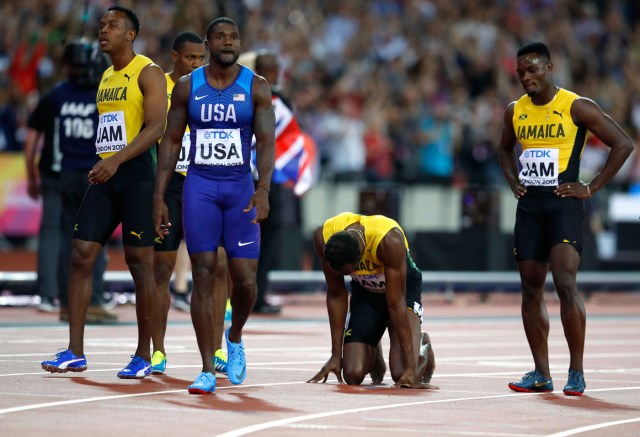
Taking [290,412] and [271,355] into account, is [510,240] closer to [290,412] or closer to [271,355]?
[271,355]

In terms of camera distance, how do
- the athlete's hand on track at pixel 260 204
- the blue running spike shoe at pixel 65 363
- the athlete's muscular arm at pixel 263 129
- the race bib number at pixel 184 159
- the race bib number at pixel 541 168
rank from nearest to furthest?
the athlete's hand on track at pixel 260 204 → the athlete's muscular arm at pixel 263 129 → the blue running spike shoe at pixel 65 363 → the race bib number at pixel 541 168 → the race bib number at pixel 184 159

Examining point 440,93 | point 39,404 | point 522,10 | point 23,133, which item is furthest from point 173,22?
Result: point 39,404

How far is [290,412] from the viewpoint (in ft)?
27.5

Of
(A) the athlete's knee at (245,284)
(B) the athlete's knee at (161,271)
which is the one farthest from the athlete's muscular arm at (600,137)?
(B) the athlete's knee at (161,271)

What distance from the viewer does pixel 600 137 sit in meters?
10.3

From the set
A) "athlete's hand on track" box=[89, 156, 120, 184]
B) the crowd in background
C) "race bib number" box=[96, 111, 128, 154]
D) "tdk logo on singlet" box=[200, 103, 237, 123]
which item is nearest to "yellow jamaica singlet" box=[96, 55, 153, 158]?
"race bib number" box=[96, 111, 128, 154]

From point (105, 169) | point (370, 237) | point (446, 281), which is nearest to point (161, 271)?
point (105, 169)

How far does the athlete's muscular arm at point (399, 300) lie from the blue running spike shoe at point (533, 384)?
680mm

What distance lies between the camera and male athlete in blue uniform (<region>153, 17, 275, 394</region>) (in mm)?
9516

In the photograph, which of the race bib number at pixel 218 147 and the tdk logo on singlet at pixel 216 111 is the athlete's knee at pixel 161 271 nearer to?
the race bib number at pixel 218 147

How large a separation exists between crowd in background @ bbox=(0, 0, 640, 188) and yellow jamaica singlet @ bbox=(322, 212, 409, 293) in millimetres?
10859

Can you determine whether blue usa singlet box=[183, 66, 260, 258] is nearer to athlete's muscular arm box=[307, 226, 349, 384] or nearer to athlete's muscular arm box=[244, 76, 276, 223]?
athlete's muscular arm box=[244, 76, 276, 223]

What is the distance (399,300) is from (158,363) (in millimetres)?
1830

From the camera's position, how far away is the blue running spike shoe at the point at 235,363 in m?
9.78
